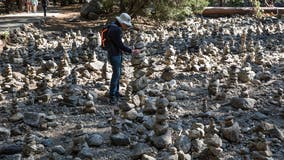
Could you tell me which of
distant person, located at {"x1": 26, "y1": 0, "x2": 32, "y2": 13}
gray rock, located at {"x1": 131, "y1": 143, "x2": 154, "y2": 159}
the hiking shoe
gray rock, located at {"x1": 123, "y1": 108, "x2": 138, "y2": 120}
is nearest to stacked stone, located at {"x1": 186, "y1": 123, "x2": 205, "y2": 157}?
gray rock, located at {"x1": 131, "y1": 143, "x2": 154, "y2": 159}

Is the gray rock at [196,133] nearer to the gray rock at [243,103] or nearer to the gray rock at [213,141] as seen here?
the gray rock at [213,141]

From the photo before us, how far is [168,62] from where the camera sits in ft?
41.3

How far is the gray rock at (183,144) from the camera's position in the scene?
21.3 feet

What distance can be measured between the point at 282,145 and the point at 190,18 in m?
18.3

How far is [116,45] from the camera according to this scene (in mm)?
8914

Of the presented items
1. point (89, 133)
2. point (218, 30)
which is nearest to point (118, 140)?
point (89, 133)

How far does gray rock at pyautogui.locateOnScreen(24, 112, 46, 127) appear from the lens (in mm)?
7871

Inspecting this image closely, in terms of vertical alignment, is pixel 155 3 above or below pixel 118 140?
above

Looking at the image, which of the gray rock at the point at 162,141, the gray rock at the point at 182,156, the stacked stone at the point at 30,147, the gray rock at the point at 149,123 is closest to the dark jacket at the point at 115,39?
the gray rock at the point at 149,123

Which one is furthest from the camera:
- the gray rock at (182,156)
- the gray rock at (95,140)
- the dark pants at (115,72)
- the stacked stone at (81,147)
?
the dark pants at (115,72)

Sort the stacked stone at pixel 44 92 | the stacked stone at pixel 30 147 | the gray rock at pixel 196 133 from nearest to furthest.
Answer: the stacked stone at pixel 30 147 → the gray rock at pixel 196 133 → the stacked stone at pixel 44 92

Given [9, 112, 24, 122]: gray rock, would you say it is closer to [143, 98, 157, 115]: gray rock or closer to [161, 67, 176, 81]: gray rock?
[143, 98, 157, 115]: gray rock

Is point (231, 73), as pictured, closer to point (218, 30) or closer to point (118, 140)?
point (118, 140)

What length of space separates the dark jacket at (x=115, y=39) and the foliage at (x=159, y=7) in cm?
1113
